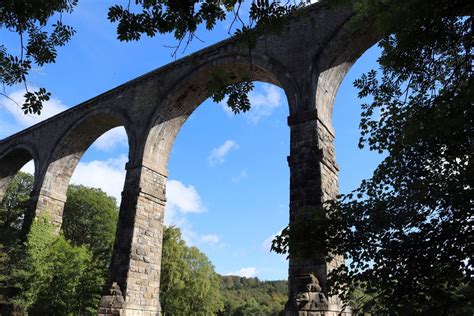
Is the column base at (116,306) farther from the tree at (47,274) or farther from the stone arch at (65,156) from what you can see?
the stone arch at (65,156)

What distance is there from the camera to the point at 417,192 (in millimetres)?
4531

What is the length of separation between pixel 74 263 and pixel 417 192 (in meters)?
15.4

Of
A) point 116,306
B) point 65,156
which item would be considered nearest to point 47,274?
point 65,156

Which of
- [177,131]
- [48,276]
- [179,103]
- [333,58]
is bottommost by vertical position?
[48,276]

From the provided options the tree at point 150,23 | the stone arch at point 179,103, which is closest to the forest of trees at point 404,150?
the tree at point 150,23

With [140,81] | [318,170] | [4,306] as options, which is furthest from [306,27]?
[4,306]

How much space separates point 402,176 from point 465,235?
1016 mm

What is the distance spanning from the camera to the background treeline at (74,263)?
50.6ft

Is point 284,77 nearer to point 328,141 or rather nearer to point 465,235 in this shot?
point 328,141

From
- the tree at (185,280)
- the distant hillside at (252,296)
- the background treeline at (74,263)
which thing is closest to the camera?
the background treeline at (74,263)

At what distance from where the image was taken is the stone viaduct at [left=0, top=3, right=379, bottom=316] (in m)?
9.32

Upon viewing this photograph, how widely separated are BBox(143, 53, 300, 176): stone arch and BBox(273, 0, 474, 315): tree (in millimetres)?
7119

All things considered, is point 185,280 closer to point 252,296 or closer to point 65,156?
point 65,156

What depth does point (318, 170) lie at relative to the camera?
9.14 meters
